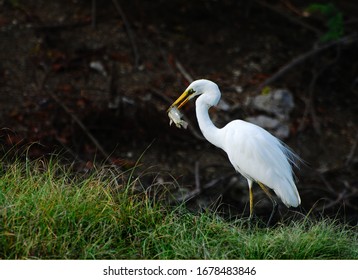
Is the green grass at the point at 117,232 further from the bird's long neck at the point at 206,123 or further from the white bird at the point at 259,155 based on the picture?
the bird's long neck at the point at 206,123

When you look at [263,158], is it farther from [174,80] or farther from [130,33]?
[130,33]

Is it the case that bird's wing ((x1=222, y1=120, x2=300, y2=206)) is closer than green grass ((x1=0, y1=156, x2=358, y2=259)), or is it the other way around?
green grass ((x1=0, y1=156, x2=358, y2=259))

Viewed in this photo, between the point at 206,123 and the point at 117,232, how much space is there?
1174 mm

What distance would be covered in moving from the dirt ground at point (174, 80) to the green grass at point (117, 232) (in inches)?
114

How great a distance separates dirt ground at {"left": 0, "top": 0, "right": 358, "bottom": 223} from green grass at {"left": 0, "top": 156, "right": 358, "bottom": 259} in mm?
2908

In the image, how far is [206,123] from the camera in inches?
208

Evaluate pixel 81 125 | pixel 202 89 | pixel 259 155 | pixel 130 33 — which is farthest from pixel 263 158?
pixel 130 33

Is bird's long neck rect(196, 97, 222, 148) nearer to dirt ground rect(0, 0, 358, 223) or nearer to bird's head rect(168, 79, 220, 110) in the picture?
bird's head rect(168, 79, 220, 110)

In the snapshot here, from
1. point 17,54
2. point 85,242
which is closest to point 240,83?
point 17,54

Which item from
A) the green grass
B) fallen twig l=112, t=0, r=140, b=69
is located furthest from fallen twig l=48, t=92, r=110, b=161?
the green grass

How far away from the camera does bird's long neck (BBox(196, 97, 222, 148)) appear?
516cm

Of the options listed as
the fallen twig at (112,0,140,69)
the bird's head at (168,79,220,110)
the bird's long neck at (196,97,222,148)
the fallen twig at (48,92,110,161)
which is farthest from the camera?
the fallen twig at (112,0,140,69)

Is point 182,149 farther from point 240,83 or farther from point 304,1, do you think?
point 304,1

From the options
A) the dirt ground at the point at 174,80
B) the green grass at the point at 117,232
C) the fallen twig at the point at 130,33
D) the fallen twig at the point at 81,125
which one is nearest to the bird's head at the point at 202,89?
the green grass at the point at 117,232
